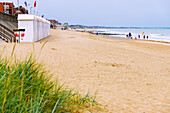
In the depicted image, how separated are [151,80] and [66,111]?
4.40 metres

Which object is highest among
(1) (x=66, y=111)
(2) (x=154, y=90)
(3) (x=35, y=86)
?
(3) (x=35, y=86)

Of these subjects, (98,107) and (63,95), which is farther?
(98,107)

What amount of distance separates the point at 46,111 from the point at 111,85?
3.30 metres

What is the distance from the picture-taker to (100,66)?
8.34m

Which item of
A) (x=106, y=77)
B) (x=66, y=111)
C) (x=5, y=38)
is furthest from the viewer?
(x=5, y=38)

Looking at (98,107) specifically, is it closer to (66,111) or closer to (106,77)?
(66,111)

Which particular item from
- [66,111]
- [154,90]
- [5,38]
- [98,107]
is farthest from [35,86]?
[5,38]

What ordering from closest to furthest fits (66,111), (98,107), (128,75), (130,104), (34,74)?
1. (66,111)
2. (34,74)
3. (98,107)
4. (130,104)
5. (128,75)

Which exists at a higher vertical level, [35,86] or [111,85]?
[35,86]

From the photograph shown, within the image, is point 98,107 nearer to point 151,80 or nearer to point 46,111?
point 46,111

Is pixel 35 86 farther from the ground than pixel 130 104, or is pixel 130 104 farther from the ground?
pixel 35 86

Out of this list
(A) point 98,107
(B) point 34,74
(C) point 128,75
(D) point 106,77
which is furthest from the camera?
(C) point 128,75

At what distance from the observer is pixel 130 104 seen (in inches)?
173

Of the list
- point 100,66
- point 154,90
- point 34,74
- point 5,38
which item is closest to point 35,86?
point 34,74
